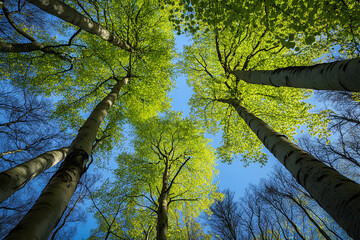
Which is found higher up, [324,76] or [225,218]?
[225,218]

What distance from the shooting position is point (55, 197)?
1.44 m

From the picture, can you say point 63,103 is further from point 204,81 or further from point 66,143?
point 204,81

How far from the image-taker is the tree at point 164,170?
693 cm

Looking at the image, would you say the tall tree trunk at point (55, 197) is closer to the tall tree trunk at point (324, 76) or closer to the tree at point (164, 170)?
the tall tree trunk at point (324, 76)

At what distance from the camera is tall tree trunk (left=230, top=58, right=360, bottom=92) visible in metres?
1.51

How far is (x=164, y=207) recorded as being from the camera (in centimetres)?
482

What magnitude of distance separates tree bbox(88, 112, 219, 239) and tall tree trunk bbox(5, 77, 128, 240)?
4809mm

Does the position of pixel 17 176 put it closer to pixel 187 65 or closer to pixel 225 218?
pixel 187 65

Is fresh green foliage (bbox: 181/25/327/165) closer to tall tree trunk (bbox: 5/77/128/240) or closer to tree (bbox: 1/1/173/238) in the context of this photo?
tree (bbox: 1/1/173/238)

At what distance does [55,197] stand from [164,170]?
20.3ft

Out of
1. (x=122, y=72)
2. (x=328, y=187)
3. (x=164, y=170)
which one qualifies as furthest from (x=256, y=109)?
(x=122, y=72)

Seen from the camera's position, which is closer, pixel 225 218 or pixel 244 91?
pixel 244 91

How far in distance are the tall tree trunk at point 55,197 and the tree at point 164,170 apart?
4809 mm

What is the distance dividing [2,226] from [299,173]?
44.2 feet
